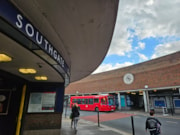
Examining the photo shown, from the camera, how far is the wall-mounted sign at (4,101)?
4.69 m

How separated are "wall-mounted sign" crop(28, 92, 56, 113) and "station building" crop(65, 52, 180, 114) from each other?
1644 centimetres

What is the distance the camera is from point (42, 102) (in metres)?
6.03

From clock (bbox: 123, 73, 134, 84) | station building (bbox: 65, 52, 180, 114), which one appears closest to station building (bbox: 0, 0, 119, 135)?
station building (bbox: 65, 52, 180, 114)

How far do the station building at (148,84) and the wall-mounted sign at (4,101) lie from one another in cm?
1830

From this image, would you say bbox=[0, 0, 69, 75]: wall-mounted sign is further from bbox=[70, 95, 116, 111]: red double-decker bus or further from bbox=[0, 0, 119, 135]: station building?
bbox=[70, 95, 116, 111]: red double-decker bus

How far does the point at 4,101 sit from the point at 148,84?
69.7 ft

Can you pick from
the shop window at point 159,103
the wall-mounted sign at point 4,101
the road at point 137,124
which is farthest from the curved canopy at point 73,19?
the shop window at point 159,103

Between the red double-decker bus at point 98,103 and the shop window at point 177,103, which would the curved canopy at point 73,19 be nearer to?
the red double-decker bus at point 98,103

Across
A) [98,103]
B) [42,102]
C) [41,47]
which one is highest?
[41,47]

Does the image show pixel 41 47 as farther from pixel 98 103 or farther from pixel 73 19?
pixel 98 103

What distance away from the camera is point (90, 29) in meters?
3.21

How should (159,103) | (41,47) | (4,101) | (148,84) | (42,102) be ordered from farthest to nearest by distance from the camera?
(159,103), (148,84), (42,102), (4,101), (41,47)

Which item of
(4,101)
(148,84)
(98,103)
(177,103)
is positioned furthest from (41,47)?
(177,103)

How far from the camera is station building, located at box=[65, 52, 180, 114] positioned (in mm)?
19266
